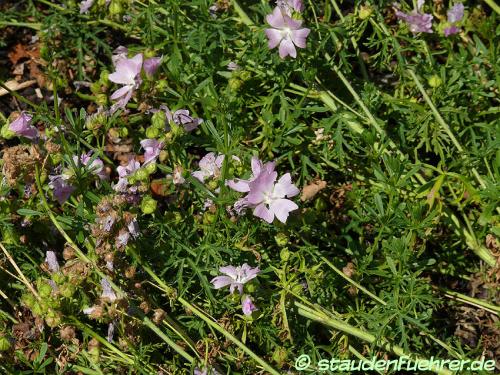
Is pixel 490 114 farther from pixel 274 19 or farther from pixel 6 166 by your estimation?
pixel 6 166

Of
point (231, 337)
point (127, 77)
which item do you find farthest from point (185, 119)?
point (231, 337)

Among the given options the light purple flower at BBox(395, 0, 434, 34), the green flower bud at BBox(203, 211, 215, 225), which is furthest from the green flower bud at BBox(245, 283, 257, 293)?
the light purple flower at BBox(395, 0, 434, 34)

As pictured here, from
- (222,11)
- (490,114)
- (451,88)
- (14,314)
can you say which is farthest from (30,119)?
(490,114)

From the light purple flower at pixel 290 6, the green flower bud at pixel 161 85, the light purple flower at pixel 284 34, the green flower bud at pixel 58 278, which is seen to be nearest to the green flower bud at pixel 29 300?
the green flower bud at pixel 58 278

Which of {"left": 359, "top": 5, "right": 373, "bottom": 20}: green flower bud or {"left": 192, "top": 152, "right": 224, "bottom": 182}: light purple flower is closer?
{"left": 192, "top": 152, "right": 224, "bottom": 182}: light purple flower

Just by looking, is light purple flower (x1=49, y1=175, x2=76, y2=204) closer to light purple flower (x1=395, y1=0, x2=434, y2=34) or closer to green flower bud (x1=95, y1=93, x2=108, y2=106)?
green flower bud (x1=95, y1=93, x2=108, y2=106)

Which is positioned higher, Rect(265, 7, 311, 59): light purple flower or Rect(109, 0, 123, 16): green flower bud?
Rect(265, 7, 311, 59): light purple flower
